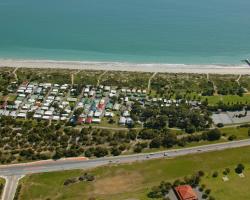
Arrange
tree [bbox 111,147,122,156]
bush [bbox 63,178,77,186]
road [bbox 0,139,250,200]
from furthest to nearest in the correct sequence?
tree [bbox 111,147,122,156]
road [bbox 0,139,250,200]
bush [bbox 63,178,77,186]

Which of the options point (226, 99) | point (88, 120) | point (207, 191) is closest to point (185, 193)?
point (207, 191)

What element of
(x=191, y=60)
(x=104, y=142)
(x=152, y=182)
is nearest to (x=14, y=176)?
(x=104, y=142)

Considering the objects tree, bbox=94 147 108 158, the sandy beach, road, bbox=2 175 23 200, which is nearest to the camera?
road, bbox=2 175 23 200

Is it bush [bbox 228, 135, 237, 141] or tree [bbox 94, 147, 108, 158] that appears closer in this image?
tree [bbox 94, 147, 108, 158]

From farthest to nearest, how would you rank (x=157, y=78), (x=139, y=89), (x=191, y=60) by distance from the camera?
(x=191, y=60) < (x=157, y=78) < (x=139, y=89)

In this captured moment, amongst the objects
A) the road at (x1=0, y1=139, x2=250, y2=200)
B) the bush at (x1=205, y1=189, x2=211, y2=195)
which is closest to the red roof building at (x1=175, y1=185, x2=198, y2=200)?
the bush at (x1=205, y1=189, x2=211, y2=195)

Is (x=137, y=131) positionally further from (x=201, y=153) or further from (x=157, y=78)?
(x=157, y=78)

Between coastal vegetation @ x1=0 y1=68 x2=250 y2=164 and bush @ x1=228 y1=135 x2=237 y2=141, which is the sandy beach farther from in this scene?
bush @ x1=228 y1=135 x2=237 y2=141

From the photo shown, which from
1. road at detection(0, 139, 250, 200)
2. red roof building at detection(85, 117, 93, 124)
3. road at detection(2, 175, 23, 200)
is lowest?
road at detection(2, 175, 23, 200)

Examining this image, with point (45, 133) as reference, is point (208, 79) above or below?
above
